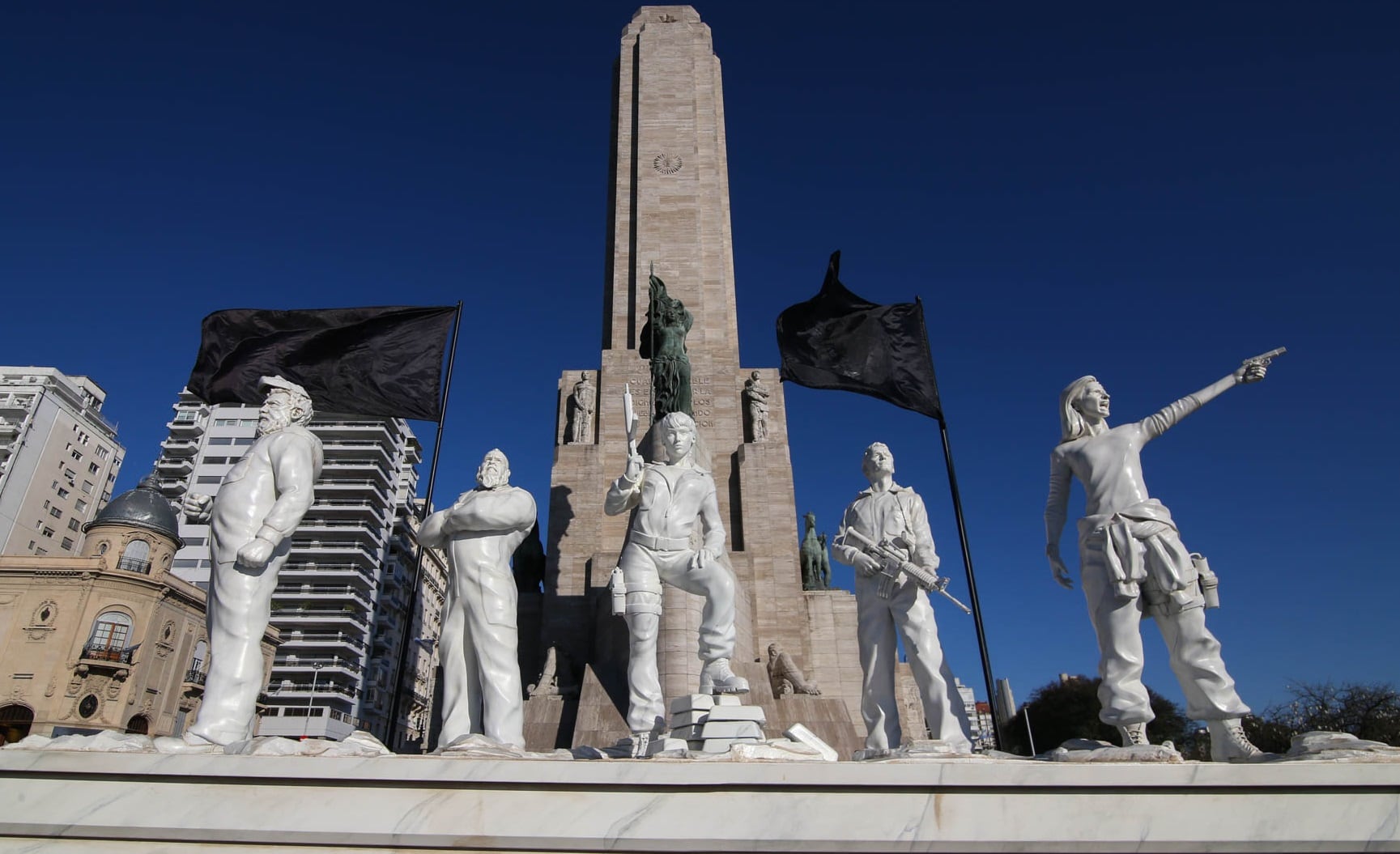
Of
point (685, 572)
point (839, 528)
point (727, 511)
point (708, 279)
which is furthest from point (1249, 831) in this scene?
point (708, 279)

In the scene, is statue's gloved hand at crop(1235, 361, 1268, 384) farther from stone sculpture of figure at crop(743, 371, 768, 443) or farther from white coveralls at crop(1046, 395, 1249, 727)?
stone sculpture of figure at crop(743, 371, 768, 443)

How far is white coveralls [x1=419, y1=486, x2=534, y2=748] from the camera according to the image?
201 inches

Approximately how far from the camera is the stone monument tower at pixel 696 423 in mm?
12266

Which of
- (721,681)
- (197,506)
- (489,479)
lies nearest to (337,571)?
(197,506)

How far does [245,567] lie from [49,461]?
58.8 meters

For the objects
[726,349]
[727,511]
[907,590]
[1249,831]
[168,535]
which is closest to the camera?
[1249,831]

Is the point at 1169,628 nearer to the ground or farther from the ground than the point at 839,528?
nearer to the ground

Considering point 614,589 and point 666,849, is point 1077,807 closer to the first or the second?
point 666,849

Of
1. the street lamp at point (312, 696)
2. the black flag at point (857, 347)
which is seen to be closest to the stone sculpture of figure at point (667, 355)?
the black flag at point (857, 347)

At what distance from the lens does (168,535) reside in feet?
121

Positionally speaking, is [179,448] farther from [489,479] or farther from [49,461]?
[489,479]

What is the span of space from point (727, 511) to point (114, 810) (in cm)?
1382

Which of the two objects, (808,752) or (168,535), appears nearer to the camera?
(808,752)

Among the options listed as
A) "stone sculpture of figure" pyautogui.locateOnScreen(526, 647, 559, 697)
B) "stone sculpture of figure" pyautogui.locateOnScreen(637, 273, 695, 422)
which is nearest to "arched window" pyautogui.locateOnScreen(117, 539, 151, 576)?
"stone sculpture of figure" pyautogui.locateOnScreen(526, 647, 559, 697)
